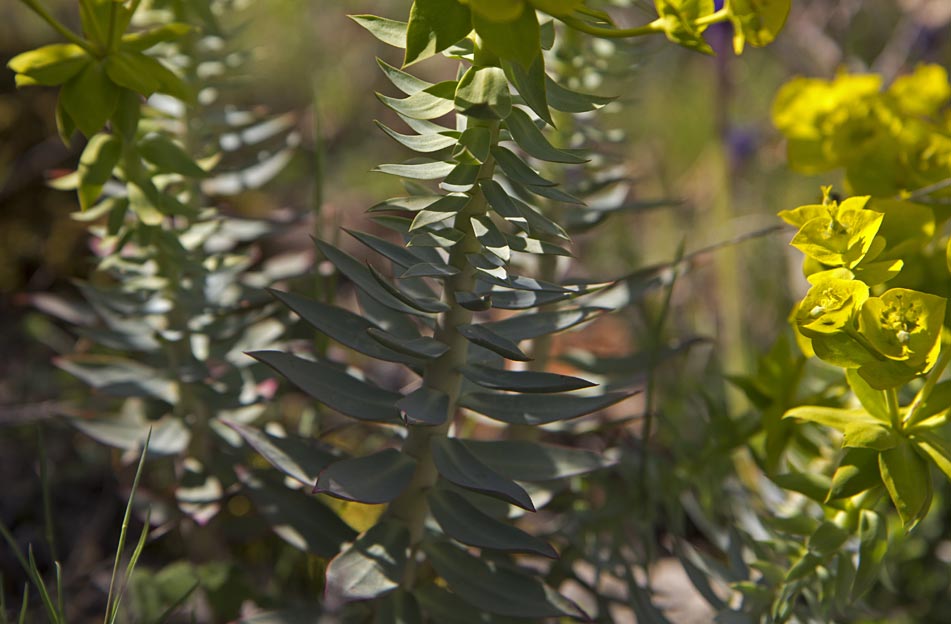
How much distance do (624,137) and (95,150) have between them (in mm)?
649

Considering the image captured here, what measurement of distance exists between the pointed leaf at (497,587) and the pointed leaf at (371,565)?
0.05 meters

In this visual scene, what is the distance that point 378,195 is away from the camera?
8.06ft

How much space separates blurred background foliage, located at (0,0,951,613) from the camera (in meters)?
1.33

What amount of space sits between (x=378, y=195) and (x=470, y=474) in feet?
5.83

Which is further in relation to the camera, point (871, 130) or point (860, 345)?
point (871, 130)

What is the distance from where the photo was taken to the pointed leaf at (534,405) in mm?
804

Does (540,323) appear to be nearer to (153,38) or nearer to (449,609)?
(449,609)

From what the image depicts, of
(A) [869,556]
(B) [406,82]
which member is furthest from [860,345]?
(B) [406,82]

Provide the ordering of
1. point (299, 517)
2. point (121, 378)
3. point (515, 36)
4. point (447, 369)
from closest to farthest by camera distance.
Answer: point (515, 36)
point (447, 369)
point (299, 517)
point (121, 378)

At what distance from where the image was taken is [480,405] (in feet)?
2.74

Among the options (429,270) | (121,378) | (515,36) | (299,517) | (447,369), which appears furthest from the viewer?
(121,378)

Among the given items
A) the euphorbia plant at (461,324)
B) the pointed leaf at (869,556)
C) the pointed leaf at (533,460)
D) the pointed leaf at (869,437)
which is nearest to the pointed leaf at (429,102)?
the euphorbia plant at (461,324)

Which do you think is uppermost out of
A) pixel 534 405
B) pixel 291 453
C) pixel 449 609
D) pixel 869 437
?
pixel 869 437

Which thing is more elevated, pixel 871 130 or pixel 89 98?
pixel 871 130
